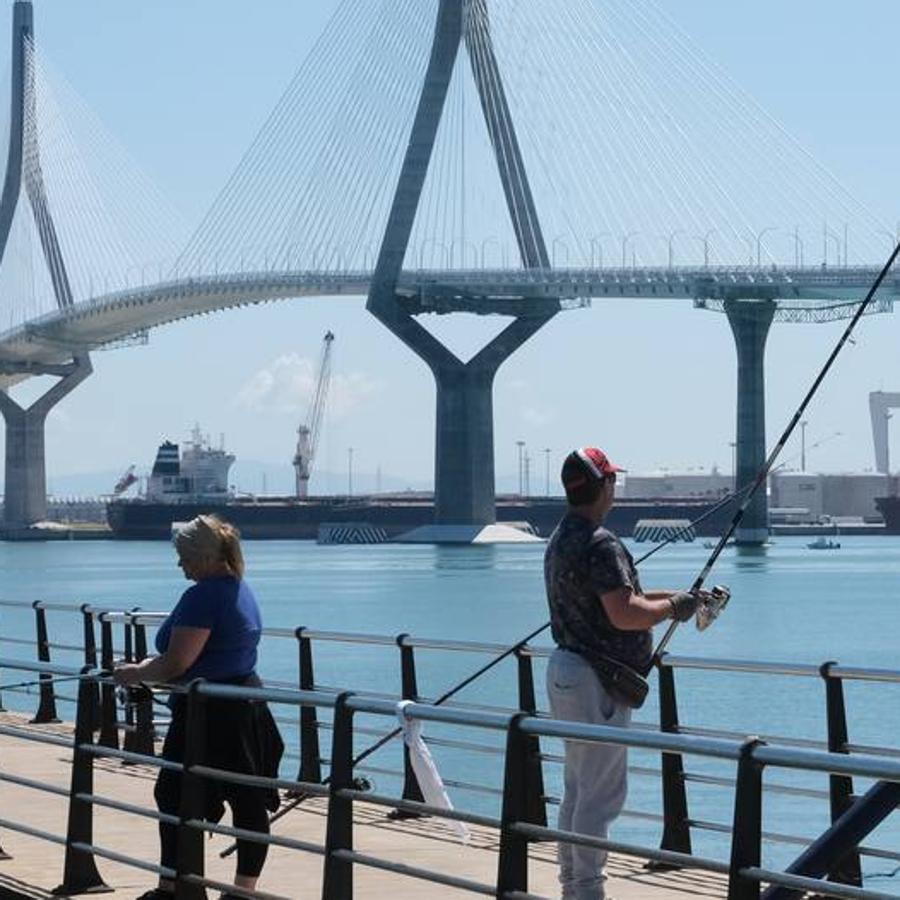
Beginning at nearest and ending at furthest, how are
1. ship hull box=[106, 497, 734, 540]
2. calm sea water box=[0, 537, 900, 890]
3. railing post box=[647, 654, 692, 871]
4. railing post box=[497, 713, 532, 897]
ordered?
railing post box=[497, 713, 532, 897]
railing post box=[647, 654, 692, 871]
calm sea water box=[0, 537, 900, 890]
ship hull box=[106, 497, 734, 540]

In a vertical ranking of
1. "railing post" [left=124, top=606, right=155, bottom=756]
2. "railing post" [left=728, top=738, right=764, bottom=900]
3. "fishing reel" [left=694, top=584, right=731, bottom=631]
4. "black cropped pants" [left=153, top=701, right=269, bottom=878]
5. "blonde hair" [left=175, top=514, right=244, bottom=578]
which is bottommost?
"railing post" [left=124, top=606, right=155, bottom=756]

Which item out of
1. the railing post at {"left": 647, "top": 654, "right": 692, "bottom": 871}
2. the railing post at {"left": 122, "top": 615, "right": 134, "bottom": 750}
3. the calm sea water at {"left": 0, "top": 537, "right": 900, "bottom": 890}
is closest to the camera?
the railing post at {"left": 647, "top": 654, "right": 692, "bottom": 871}

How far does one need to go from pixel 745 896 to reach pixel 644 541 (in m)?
127

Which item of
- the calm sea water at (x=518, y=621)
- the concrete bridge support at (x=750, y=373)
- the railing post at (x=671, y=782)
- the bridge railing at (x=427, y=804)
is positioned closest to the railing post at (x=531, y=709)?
the railing post at (x=671, y=782)

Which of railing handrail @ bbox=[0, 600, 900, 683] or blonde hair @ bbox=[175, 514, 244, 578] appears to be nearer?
blonde hair @ bbox=[175, 514, 244, 578]

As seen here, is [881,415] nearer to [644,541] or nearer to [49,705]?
[644,541]

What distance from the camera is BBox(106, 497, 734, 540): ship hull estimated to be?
129500mm

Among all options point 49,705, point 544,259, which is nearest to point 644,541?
point 544,259

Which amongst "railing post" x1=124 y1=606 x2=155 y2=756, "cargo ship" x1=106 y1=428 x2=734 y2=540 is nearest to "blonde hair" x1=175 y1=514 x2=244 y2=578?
"railing post" x1=124 y1=606 x2=155 y2=756

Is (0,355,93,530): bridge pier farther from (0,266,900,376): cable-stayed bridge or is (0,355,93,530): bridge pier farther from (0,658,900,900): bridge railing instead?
(0,658,900,900): bridge railing

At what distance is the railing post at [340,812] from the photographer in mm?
5789

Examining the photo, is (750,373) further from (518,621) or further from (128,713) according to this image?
(128,713)

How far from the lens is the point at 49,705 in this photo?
1351 cm

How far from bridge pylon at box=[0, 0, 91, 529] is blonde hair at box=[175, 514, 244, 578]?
9075 centimetres
